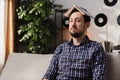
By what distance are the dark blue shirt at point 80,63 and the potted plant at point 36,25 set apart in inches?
61.6

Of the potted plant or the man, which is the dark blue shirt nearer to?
the man

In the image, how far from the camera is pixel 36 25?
12.3 feet

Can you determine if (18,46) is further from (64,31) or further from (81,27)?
(81,27)

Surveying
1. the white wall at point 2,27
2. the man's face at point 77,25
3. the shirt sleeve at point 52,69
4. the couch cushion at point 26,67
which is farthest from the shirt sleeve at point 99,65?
the white wall at point 2,27

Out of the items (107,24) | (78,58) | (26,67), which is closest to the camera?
(78,58)

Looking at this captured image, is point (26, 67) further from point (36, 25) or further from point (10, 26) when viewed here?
point (10, 26)

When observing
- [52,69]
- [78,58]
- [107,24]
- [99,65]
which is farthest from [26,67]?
[107,24]

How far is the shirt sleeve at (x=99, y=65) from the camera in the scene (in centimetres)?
191

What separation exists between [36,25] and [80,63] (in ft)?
6.07

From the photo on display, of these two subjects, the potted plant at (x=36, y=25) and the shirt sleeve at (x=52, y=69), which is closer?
the shirt sleeve at (x=52, y=69)

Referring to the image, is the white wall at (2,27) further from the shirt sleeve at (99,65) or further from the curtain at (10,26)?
the shirt sleeve at (99,65)

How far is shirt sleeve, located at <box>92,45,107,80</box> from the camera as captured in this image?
191 cm

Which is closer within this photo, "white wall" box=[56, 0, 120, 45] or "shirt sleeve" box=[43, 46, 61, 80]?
"shirt sleeve" box=[43, 46, 61, 80]

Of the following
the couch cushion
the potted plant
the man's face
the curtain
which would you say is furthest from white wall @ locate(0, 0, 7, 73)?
the man's face
